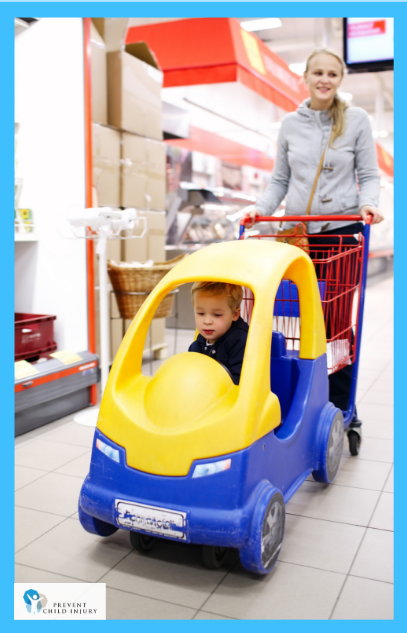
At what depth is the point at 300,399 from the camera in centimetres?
207

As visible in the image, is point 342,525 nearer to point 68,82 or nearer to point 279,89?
point 68,82

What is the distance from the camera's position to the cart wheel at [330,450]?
2.20 metres

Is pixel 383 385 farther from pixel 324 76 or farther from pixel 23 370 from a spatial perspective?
pixel 23 370

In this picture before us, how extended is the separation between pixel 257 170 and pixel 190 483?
995 cm

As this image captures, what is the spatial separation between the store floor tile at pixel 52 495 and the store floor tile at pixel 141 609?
585 millimetres

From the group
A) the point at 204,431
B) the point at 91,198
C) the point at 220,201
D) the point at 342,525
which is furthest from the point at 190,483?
the point at 220,201

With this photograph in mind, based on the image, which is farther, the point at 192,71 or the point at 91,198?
the point at 192,71

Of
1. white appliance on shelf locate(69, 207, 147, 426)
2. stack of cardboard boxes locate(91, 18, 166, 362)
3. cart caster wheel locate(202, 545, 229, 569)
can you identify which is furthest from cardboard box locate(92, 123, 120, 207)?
cart caster wheel locate(202, 545, 229, 569)

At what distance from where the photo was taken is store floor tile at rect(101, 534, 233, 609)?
164 cm

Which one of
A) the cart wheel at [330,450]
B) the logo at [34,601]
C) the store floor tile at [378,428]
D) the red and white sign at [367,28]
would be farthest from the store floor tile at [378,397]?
the red and white sign at [367,28]

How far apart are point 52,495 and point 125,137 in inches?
104

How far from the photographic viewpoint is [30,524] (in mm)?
2051

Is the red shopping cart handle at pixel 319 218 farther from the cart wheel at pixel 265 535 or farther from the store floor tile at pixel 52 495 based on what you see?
the store floor tile at pixel 52 495

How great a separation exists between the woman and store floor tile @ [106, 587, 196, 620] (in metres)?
1.45
